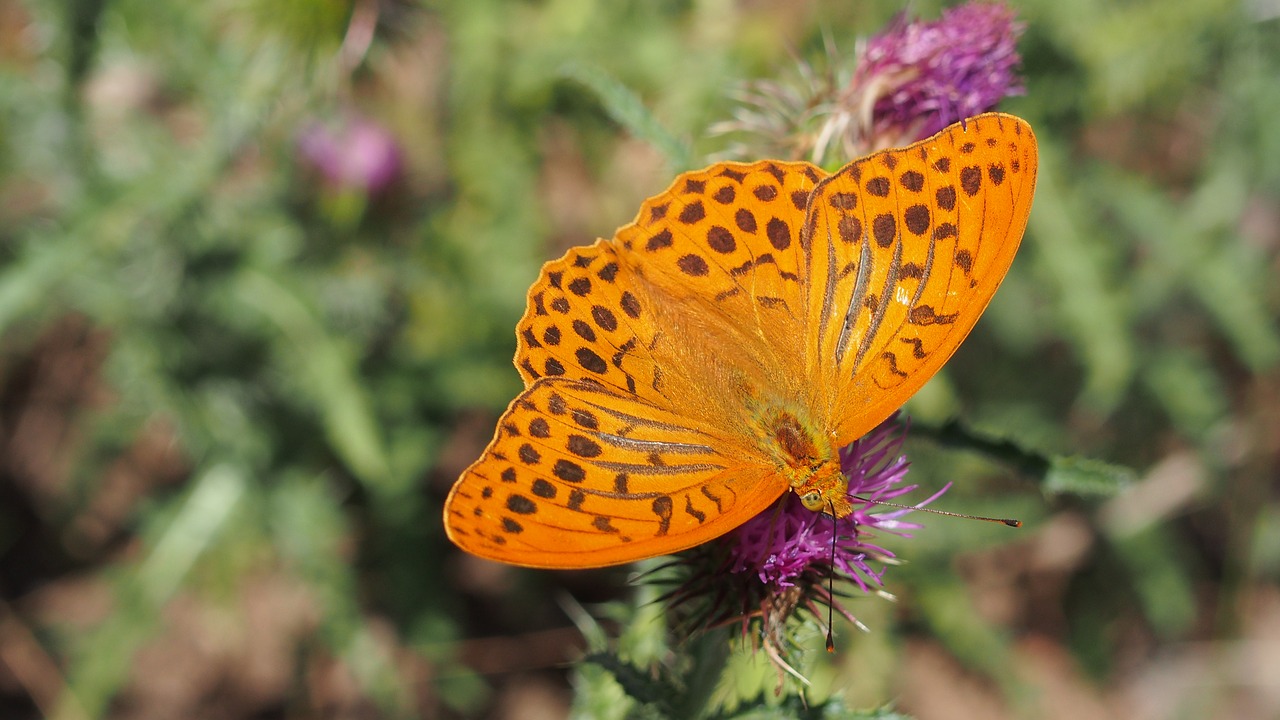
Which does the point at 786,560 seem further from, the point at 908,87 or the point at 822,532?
the point at 908,87

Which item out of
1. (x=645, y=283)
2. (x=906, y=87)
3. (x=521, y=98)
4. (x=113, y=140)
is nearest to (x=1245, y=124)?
(x=906, y=87)

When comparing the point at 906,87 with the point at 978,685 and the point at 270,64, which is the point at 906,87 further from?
the point at 978,685

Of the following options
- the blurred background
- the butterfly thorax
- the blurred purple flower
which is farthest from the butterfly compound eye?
the blurred purple flower

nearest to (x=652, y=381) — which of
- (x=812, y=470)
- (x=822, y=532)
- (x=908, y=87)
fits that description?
(x=812, y=470)

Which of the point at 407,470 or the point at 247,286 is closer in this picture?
the point at 247,286

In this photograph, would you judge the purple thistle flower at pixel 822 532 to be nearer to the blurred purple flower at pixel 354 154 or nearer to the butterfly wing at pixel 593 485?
the butterfly wing at pixel 593 485

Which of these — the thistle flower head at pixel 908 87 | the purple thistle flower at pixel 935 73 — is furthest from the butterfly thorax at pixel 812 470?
the purple thistle flower at pixel 935 73
